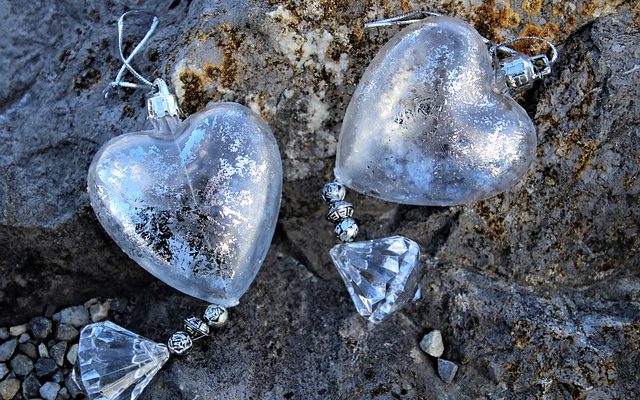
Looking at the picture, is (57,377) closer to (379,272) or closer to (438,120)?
(379,272)

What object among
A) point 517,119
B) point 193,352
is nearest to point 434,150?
point 517,119

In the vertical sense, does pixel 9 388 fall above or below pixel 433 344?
below

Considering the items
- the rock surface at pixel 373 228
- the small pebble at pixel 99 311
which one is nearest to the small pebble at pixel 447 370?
the rock surface at pixel 373 228

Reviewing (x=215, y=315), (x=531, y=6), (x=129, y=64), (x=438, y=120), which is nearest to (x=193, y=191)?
(x=215, y=315)

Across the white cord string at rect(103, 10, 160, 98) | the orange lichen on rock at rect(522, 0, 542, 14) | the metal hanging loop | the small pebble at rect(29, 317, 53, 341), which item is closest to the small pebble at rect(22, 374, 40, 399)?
the small pebble at rect(29, 317, 53, 341)

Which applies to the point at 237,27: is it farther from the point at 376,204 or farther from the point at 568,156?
the point at 568,156
